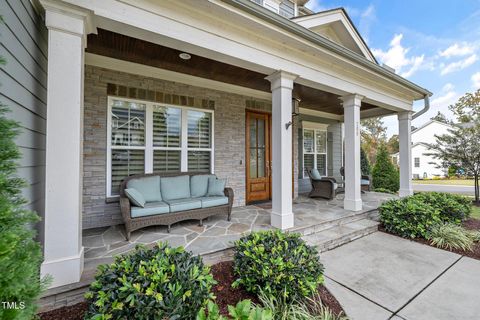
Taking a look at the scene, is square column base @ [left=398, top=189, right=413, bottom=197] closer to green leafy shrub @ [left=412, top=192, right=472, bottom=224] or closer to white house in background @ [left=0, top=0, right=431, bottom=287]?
white house in background @ [left=0, top=0, right=431, bottom=287]

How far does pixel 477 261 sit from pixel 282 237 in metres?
3.13

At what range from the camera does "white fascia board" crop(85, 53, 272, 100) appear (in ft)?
11.8

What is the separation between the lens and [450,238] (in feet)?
12.2

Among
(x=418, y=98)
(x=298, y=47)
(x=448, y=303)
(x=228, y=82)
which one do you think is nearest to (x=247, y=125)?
(x=228, y=82)

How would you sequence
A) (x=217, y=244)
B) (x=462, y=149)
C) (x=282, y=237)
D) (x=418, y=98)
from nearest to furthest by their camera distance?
(x=282, y=237)
(x=217, y=244)
(x=418, y=98)
(x=462, y=149)

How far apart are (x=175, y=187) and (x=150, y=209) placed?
31.1 inches

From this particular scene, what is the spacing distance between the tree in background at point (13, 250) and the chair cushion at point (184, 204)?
2.18 metres

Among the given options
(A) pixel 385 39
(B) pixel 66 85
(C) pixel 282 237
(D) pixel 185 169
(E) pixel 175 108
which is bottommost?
(C) pixel 282 237

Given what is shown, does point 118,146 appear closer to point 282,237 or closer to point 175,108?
point 175,108

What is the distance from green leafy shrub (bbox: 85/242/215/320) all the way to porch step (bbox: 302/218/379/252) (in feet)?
7.18

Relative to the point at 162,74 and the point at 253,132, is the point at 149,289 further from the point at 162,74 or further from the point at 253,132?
the point at 253,132

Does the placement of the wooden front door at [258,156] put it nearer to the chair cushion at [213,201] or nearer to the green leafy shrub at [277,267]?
the chair cushion at [213,201]

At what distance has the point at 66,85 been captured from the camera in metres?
1.99

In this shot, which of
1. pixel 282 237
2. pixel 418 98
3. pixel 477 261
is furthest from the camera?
pixel 418 98
